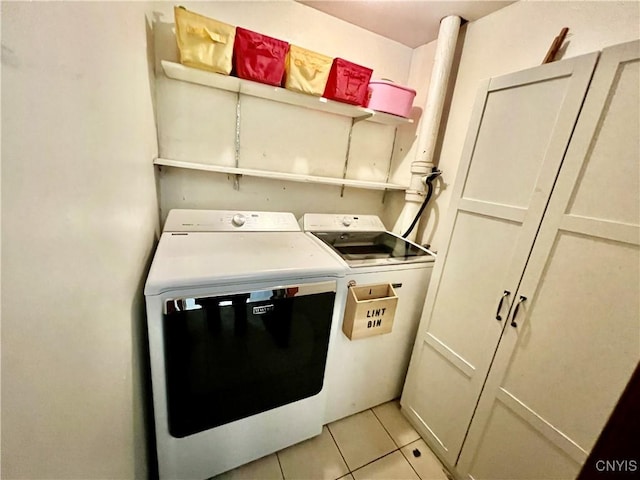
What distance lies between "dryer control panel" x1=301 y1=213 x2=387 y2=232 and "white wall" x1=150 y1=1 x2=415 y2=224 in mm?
195

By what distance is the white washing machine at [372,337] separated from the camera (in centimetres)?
142

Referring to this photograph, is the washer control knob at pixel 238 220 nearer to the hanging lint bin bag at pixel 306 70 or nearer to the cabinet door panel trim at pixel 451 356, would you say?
the hanging lint bin bag at pixel 306 70

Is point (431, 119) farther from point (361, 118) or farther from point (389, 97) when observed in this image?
point (361, 118)

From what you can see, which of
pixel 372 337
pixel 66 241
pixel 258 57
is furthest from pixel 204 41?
pixel 372 337

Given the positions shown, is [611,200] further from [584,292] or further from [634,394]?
[634,394]

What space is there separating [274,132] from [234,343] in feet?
4.56

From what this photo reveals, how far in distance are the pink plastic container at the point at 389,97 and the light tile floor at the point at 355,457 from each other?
6.87 feet

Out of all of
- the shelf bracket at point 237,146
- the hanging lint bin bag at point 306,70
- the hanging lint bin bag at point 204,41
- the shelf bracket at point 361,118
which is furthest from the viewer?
the shelf bracket at point 361,118

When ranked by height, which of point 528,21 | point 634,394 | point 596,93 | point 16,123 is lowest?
point 634,394

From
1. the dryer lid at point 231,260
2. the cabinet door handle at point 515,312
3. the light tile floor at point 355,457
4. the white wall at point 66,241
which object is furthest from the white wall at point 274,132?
the light tile floor at point 355,457

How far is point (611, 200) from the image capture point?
83 cm

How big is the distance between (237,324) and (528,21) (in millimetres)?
2132

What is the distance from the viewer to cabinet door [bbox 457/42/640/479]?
801 mm

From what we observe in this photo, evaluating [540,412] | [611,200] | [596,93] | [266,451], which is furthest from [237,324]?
[596,93]
